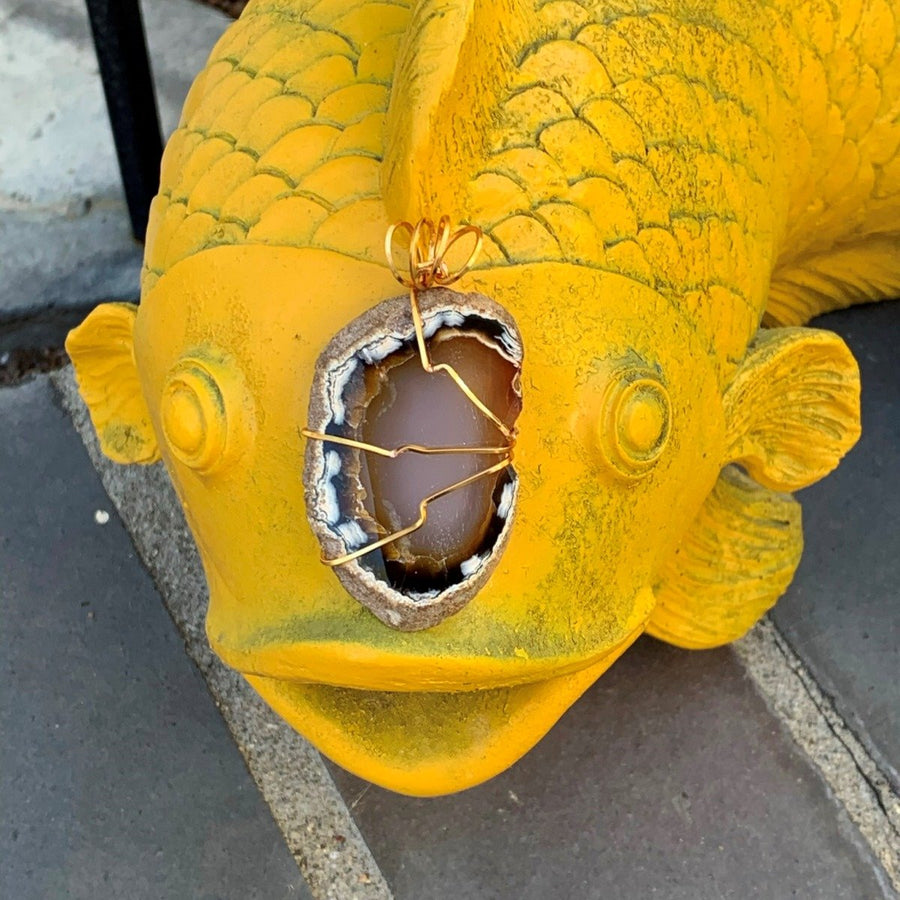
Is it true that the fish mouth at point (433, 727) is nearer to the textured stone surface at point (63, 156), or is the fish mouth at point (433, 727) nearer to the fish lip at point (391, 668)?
the fish lip at point (391, 668)

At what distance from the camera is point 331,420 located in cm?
59

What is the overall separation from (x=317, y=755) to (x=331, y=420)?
65 cm

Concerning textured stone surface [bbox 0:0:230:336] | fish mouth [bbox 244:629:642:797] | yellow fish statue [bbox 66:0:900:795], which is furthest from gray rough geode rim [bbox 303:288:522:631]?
textured stone surface [bbox 0:0:230:336]

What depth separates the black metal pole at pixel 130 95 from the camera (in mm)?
1358

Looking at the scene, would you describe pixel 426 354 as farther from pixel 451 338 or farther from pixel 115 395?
pixel 115 395

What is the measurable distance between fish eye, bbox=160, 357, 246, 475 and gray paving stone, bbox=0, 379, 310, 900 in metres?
0.58

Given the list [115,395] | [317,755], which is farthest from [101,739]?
[115,395]

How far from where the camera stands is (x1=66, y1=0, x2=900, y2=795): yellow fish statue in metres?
0.60

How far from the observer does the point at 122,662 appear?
1204 millimetres

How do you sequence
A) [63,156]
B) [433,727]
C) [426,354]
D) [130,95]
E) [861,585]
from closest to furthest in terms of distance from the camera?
[426,354], [433,727], [861,585], [130,95], [63,156]

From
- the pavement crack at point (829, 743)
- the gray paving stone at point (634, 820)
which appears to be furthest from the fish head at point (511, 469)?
the pavement crack at point (829, 743)

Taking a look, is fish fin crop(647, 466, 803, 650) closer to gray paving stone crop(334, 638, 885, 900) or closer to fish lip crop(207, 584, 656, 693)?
gray paving stone crop(334, 638, 885, 900)

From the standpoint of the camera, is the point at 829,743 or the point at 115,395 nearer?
the point at 115,395

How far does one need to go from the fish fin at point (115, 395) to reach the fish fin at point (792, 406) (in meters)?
0.50
